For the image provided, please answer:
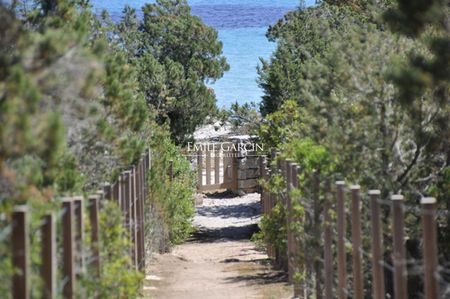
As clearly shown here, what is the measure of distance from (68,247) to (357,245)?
7.97ft

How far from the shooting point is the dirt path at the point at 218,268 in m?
12.8

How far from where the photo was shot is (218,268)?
16281mm

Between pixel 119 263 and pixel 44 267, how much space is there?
5.73 feet

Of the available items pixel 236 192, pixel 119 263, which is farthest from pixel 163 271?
pixel 236 192

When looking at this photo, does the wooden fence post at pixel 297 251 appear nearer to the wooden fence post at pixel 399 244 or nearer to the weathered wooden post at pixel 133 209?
the weathered wooden post at pixel 133 209

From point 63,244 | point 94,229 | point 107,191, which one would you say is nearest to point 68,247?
point 63,244

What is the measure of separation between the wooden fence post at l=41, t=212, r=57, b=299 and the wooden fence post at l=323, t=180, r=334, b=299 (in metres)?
3.48

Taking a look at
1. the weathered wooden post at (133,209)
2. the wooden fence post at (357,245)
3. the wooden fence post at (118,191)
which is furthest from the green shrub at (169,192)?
the wooden fence post at (357,245)

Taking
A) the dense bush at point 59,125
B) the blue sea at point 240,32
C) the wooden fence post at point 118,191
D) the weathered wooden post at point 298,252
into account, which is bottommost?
the weathered wooden post at point 298,252

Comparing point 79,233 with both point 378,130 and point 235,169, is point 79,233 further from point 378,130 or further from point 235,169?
point 235,169

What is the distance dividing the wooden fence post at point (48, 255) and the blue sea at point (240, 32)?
39418 mm

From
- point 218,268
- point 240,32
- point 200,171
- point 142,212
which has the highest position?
point 240,32

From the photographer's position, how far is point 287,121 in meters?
16.9

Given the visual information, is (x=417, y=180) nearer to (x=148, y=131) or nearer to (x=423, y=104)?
(x=423, y=104)
